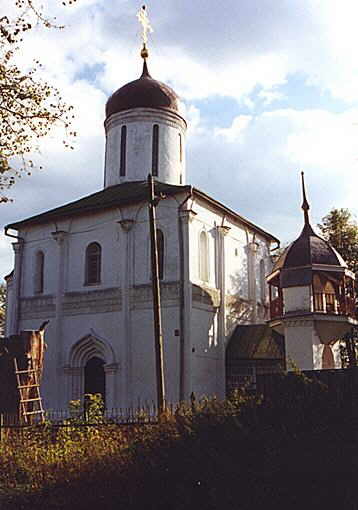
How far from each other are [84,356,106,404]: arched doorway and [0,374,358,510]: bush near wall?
1366cm

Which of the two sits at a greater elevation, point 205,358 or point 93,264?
point 93,264

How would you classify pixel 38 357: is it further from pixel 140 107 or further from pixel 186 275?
pixel 140 107

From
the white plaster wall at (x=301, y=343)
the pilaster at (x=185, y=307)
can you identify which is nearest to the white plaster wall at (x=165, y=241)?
the pilaster at (x=185, y=307)

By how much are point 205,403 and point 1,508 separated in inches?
139

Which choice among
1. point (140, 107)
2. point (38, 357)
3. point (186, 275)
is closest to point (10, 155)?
point (38, 357)

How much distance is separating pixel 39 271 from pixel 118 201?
5.38 meters

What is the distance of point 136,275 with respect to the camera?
78.5ft

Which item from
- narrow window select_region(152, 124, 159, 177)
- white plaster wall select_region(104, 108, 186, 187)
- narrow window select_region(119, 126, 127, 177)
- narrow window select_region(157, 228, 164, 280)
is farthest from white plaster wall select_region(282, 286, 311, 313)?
narrow window select_region(119, 126, 127, 177)

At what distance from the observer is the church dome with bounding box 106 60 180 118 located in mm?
28594

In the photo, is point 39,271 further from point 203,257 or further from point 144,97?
point 144,97

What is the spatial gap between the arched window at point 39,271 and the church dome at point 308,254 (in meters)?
10.9

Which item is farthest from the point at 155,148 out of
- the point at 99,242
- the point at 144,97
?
the point at 99,242

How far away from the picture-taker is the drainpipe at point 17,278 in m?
26.5

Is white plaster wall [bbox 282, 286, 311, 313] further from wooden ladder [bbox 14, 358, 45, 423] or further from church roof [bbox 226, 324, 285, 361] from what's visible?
wooden ladder [bbox 14, 358, 45, 423]
